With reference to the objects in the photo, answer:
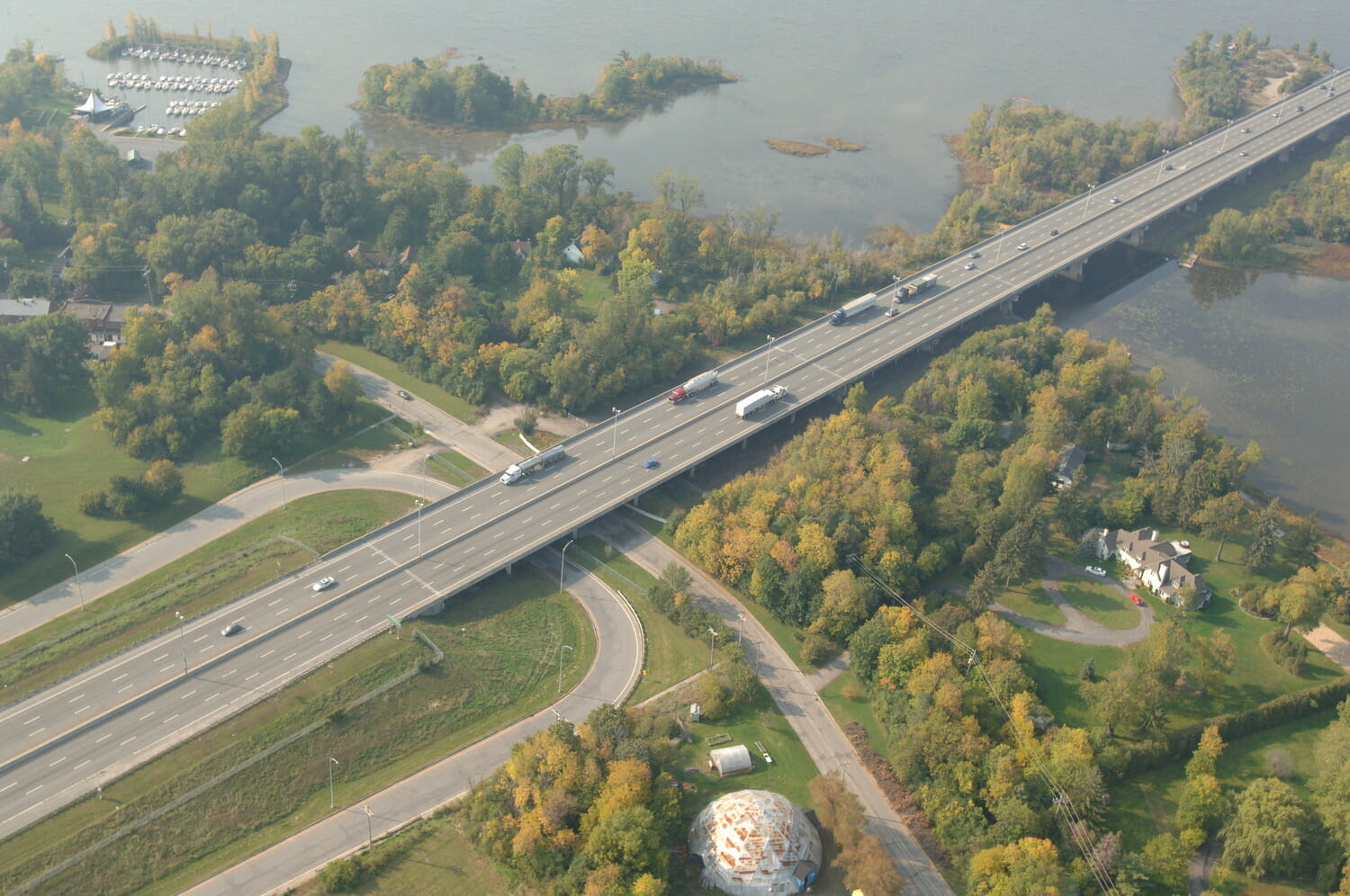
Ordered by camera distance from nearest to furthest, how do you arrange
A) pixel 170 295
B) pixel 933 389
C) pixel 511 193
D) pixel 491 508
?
1. pixel 491 508
2. pixel 933 389
3. pixel 170 295
4. pixel 511 193

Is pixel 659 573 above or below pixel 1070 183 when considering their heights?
below

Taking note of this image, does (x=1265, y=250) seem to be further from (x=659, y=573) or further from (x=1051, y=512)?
(x=659, y=573)

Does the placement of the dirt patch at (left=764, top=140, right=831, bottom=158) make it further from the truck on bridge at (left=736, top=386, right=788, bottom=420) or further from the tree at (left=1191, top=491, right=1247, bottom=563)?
the tree at (left=1191, top=491, right=1247, bottom=563)

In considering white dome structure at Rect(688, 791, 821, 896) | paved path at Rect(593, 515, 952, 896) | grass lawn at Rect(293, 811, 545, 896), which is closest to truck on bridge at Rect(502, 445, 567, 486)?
paved path at Rect(593, 515, 952, 896)

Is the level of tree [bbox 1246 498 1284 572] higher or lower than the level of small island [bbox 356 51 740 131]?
lower

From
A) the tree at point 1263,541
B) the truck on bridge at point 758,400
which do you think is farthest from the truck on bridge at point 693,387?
the tree at point 1263,541

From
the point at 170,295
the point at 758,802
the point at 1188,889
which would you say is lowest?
the point at 1188,889

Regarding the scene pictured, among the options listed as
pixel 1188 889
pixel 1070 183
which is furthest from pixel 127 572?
pixel 1070 183
